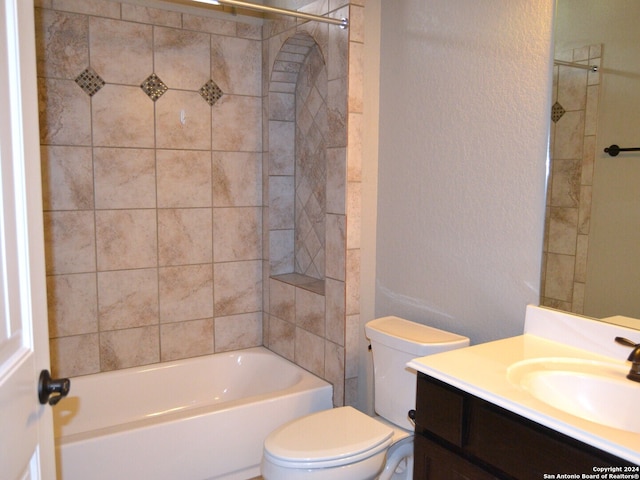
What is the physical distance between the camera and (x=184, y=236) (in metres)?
3.06

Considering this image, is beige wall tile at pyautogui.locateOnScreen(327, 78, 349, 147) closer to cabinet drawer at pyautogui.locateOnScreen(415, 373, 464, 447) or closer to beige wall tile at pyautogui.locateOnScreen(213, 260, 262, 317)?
beige wall tile at pyautogui.locateOnScreen(213, 260, 262, 317)

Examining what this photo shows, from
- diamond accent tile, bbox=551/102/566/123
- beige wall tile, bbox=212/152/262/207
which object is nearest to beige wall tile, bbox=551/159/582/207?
diamond accent tile, bbox=551/102/566/123

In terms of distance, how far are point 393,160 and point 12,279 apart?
1815 mm

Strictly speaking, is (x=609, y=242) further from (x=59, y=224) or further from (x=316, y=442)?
(x=59, y=224)

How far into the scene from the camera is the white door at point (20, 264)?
935 millimetres

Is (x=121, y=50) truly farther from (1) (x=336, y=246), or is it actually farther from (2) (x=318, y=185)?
(1) (x=336, y=246)

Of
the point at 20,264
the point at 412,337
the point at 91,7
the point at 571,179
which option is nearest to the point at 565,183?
the point at 571,179

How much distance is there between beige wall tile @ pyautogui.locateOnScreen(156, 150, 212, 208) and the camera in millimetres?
2969

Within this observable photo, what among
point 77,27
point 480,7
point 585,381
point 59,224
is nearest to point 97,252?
point 59,224

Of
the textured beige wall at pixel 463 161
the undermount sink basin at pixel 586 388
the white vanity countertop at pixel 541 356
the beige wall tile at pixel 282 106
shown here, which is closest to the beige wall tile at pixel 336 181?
the textured beige wall at pixel 463 161

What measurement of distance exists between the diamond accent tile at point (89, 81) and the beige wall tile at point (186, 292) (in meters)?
1.00

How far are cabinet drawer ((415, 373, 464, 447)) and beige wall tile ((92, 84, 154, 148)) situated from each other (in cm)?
205

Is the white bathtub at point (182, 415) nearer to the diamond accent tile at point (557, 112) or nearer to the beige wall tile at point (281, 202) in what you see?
the beige wall tile at point (281, 202)

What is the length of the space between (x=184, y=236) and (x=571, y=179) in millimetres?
2067
